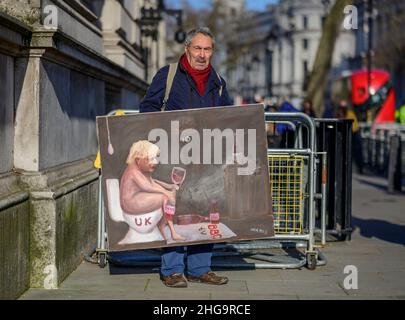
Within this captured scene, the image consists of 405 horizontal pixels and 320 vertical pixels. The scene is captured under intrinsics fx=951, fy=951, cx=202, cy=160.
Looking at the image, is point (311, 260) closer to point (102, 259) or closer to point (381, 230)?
point (102, 259)

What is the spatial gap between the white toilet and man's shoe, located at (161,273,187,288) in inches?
16.2

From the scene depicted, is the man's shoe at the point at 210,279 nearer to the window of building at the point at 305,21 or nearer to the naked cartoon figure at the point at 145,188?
the naked cartoon figure at the point at 145,188

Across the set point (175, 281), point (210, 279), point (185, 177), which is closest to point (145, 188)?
point (185, 177)

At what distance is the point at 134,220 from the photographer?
709cm

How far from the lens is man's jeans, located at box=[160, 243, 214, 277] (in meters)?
7.42

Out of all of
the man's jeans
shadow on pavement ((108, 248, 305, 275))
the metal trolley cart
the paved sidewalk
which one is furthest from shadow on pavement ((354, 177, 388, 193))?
the man's jeans

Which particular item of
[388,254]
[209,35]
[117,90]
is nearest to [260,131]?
[209,35]

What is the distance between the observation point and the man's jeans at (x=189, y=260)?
7.42 metres

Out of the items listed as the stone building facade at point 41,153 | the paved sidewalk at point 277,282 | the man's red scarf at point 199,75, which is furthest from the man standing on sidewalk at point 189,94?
the stone building facade at point 41,153

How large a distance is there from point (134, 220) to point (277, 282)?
1.40 meters

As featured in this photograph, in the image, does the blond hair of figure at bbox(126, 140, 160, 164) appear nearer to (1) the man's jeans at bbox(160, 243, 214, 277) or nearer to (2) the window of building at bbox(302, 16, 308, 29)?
(1) the man's jeans at bbox(160, 243, 214, 277)

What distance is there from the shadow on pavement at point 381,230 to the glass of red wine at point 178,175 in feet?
13.3

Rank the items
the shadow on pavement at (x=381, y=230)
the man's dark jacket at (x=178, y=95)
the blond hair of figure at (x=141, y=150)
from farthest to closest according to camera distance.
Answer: the shadow on pavement at (x=381, y=230) → the man's dark jacket at (x=178, y=95) → the blond hair of figure at (x=141, y=150)

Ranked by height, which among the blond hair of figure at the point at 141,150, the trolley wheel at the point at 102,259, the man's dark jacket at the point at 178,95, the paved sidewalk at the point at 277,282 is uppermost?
the man's dark jacket at the point at 178,95
